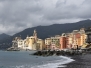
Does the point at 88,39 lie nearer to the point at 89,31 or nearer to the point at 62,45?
the point at 89,31

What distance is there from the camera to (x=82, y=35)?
175875 mm

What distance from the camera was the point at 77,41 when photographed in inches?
7180

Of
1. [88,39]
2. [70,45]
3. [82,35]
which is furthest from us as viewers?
[70,45]

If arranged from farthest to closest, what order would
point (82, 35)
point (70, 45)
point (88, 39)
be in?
1. point (70, 45)
2. point (82, 35)
3. point (88, 39)

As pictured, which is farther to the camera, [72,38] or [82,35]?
[72,38]

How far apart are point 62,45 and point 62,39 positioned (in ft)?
15.7

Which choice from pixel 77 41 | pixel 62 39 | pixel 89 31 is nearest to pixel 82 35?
pixel 77 41

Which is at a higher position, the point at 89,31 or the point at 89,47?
the point at 89,31

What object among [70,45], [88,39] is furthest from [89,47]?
[70,45]

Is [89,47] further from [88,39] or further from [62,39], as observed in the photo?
[62,39]

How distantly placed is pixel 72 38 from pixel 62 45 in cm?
973

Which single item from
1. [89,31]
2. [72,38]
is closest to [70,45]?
[72,38]

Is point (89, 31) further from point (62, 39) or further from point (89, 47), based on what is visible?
point (62, 39)

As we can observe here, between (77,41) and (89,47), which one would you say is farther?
(77,41)
